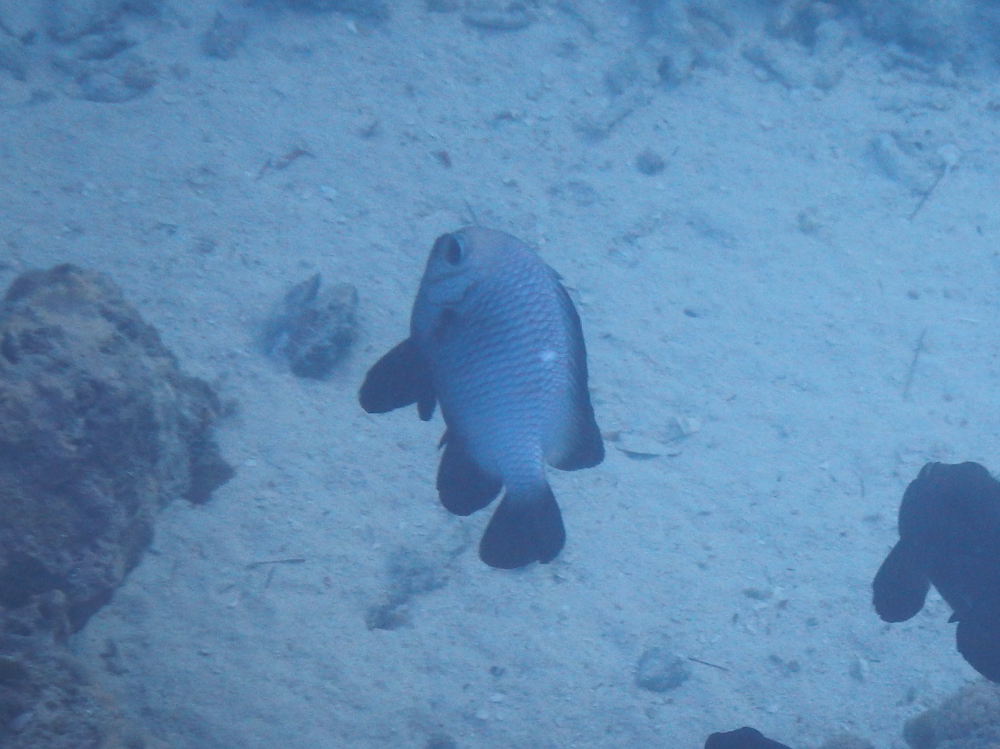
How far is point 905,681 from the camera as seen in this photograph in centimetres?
382

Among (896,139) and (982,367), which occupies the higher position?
(896,139)

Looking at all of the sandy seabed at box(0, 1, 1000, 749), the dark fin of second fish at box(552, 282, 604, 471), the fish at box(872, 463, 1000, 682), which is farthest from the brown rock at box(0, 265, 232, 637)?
the fish at box(872, 463, 1000, 682)

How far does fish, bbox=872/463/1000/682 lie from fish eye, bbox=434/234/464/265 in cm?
177

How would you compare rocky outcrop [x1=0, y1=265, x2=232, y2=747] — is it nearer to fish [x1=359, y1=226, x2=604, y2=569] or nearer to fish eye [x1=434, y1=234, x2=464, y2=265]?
fish [x1=359, y1=226, x2=604, y2=569]

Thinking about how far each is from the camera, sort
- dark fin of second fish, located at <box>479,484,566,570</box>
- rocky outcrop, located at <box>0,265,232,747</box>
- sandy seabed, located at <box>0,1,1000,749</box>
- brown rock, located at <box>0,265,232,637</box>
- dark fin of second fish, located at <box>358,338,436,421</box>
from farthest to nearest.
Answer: sandy seabed, located at <box>0,1,1000,749</box> < brown rock, located at <box>0,265,232,637</box> < rocky outcrop, located at <box>0,265,232,747</box> < dark fin of second fish, located at <box>358,338,436,421</box> < dark fin of second fish, located at <box>479,484,566,570</box>

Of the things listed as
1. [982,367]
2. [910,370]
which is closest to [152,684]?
[910,370]

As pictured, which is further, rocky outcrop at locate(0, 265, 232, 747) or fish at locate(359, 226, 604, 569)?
rocky outcrop at locate(0, 265, 232, 747)

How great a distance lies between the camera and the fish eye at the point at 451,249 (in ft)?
5.78

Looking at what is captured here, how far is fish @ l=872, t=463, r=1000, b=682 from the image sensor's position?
2371 mm

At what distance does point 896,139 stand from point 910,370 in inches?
103

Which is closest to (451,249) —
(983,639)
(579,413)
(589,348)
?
(579,413)

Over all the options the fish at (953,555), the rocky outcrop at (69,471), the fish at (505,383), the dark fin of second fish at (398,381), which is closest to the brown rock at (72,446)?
the rocky outcrop at (69,471)

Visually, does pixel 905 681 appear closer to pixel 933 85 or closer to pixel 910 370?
pixel 910 370

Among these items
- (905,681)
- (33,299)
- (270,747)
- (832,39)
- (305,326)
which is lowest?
(905,681)
